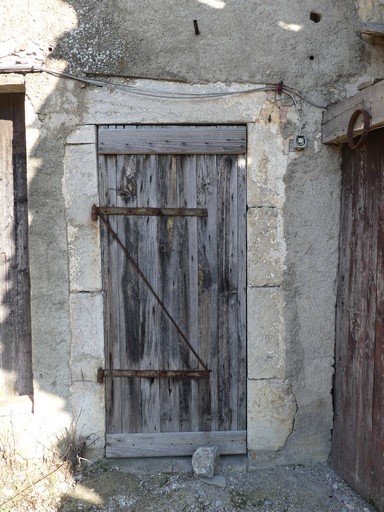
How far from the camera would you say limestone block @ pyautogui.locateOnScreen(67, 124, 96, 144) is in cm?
313

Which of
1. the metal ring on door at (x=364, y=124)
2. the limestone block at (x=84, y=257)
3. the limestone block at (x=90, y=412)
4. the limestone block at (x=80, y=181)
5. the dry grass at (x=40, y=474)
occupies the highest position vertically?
the metal ring on door at (x=364, y=124)

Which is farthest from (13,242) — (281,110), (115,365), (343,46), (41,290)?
(343,46)

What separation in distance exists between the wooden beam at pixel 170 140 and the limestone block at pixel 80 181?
0.11 m

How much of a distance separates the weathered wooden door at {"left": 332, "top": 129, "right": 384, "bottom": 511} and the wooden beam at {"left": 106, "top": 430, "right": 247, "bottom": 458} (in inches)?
28.3

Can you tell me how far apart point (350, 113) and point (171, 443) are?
2.50m

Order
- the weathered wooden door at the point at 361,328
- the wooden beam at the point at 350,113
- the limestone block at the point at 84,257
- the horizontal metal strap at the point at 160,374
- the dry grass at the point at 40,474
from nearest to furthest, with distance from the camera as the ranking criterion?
the wooden beam at the point at 350,113, the weathered wooden door at the point at 361,328, the dry grass at the point at 40,474, the limestone block at the point at 84,257, the horizontal metal strap at the point at 160,374

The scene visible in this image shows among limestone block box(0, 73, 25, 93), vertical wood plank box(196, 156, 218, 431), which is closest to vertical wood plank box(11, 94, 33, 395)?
limestone block box(0, 73, 25, 93)

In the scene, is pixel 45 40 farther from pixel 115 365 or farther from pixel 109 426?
pixel 109 426

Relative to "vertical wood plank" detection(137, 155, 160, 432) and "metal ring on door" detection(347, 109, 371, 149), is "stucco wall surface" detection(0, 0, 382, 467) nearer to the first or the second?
"vertical wood plank" detection(137, 155, 160, 432)

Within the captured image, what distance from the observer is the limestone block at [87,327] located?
3.21 m

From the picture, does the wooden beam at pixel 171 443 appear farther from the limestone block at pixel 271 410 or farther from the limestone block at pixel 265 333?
the limestone block at pixel 265 333

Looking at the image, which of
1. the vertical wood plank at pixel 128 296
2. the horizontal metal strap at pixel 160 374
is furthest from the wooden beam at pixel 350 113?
the horizontal metal strap at pixel 160 374

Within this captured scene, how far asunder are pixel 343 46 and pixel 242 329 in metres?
2.05

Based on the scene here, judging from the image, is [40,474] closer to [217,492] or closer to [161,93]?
[217,492]
